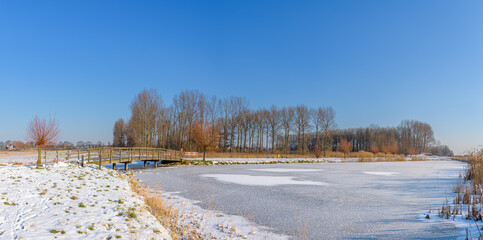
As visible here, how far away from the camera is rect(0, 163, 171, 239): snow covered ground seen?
4.82m

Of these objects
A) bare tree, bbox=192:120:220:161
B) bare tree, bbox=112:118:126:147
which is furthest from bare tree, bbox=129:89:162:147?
bare tree, bbox=112:118:126:147

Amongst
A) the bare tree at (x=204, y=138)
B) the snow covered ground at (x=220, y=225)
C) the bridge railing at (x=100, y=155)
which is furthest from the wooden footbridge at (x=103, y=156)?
the snow covered ground at (x=220, y=225)

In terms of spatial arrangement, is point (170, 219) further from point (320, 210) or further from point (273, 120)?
point (273, 120)

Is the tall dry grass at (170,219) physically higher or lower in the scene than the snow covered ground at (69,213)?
lower

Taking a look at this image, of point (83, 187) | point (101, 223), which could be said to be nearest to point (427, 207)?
point (101, 223)

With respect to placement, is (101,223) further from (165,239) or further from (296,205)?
(296,205)

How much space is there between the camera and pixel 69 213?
5.85 metres

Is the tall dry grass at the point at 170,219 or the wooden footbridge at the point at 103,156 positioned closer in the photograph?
the tall dry grass at the point at 170,219

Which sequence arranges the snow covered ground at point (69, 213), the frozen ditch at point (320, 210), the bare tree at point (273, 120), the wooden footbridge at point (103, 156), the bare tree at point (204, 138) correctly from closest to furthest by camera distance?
the snow covered ground at point (69, 213) → the frozen ditch at point (320, 210) → the wooden footbridge at point (103, 156) → the bare tree at point (204, 138) → the bare tree at point (273, 120)

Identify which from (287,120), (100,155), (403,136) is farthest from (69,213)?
(403,136)

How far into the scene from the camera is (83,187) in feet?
29.0

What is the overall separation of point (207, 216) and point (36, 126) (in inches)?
488

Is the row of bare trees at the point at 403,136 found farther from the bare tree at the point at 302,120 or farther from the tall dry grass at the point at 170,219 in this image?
the tall dry grass at the point at 170,219

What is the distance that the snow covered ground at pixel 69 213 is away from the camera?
4.82m
